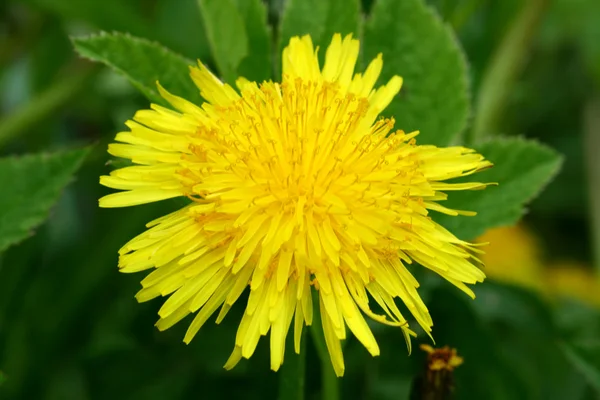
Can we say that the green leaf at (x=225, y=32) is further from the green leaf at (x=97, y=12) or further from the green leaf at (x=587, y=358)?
the green leaf at (x=587, y=358)

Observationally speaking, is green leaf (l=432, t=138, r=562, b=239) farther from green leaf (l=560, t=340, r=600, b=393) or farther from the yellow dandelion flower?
green leaf (l=560, t=340, r=600, b=393)

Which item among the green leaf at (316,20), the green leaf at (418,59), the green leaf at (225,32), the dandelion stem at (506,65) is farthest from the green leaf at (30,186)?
the dandelion stem at (506,65)

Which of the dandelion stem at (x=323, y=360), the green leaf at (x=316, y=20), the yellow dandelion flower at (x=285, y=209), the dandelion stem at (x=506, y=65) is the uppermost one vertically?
the dandelion stem at (x=506, y=65)

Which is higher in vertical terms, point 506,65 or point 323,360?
point 506,65

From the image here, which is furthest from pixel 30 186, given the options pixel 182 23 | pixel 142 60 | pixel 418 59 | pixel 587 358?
pixel 587 358

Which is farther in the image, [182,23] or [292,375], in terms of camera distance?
[182,23]

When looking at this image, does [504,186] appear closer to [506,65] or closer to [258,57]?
[258,57]

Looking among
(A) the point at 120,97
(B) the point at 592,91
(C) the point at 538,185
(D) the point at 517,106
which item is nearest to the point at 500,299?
(C) the point at 538,185

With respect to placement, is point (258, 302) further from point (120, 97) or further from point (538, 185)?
point (120, 97)
